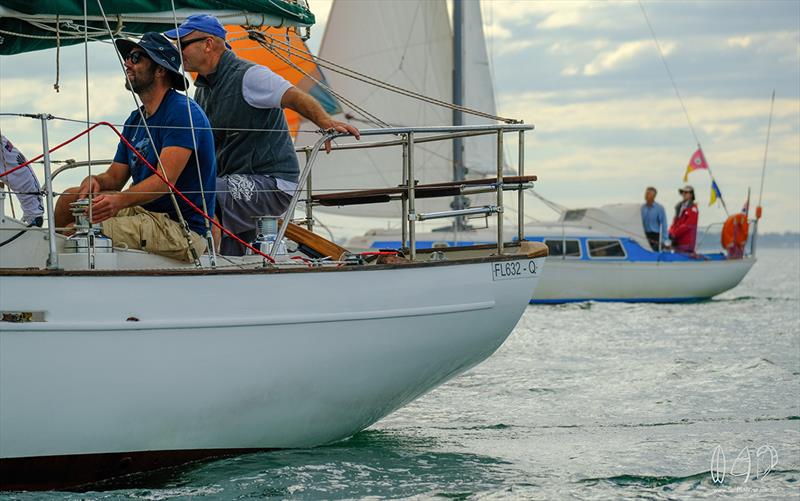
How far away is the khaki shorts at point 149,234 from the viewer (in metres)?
5.80

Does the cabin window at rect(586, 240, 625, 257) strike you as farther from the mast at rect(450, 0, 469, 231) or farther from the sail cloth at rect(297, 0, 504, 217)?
the mast at rect(450, 0, 469, 231)

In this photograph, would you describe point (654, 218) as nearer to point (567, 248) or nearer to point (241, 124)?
point (567, 248)

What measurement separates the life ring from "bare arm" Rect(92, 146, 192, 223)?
21.5 metres

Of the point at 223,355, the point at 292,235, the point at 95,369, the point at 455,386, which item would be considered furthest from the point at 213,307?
Result: the point at 455,386

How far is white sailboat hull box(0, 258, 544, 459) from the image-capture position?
207 inches

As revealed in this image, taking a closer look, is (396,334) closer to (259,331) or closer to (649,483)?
(259,331)

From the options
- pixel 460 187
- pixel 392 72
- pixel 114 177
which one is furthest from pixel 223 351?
pixel 392 72

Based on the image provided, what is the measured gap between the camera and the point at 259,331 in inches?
223

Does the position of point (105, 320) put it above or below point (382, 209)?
below

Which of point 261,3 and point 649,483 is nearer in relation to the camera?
point 649,483

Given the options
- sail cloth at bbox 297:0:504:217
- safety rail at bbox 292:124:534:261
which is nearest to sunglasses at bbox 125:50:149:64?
safety rail at bbox 292:124:534:261

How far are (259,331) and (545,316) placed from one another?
15.1m

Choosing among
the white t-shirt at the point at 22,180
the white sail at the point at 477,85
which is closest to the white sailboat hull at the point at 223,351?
the white t-shirt at the point at 22,180

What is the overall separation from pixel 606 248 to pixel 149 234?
19523 millimetres
